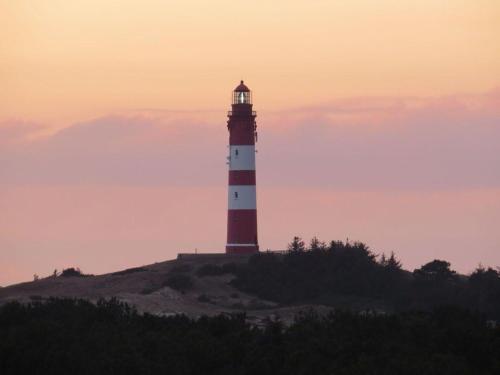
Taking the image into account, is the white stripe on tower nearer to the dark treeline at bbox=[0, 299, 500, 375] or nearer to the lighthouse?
the lighthouse

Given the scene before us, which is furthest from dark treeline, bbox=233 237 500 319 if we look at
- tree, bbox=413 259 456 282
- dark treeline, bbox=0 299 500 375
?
dark treeline, bbox=0 299 500 375

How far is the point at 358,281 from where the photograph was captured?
77.2 meters

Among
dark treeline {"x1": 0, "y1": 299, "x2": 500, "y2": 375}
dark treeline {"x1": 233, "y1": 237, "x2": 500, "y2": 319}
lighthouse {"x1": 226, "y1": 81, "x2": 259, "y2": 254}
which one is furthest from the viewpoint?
lighthouse {"x1": 226, "y1": 81, "x2": 259, "y2": 254}

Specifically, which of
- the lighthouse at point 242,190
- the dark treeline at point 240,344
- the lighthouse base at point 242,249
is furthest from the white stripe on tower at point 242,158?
the dark treeline at point 240,344

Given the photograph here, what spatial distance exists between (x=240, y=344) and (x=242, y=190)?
2310 centimetres

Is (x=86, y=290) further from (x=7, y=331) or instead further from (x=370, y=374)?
(x=370, y=374)

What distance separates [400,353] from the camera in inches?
2206

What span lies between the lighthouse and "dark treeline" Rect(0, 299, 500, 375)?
16.9m

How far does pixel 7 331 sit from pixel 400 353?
1212cm

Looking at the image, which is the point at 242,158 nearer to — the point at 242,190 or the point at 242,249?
the point at 242,190

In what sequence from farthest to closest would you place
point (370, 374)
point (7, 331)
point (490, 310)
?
point (490, 310)
point (7, 331)
point (370, 374)

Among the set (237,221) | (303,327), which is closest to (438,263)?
(237,221)

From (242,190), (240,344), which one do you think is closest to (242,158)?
(242,190)

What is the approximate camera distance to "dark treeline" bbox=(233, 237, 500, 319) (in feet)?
246
